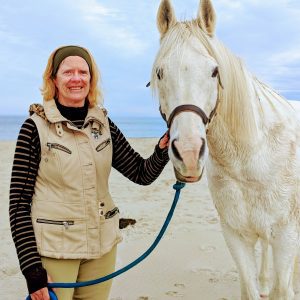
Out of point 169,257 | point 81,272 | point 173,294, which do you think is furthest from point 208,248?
point 81,272

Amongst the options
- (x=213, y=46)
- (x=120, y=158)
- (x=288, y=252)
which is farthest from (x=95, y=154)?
(x=288, y=252)

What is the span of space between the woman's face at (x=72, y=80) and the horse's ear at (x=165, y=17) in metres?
0.45

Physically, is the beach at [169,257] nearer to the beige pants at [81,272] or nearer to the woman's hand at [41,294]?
the beige pants at [81,272]

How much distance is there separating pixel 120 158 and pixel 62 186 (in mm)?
410

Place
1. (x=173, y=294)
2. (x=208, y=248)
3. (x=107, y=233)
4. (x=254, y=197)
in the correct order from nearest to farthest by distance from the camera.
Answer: (x=107, y=233) < (x=254, y=197) < (x=173, y=294) < (x=208, y=248)

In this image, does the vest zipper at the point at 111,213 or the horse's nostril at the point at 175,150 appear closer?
Result: the horse's nostril at the point at 175,150

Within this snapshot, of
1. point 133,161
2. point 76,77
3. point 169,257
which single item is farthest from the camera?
point 169,257

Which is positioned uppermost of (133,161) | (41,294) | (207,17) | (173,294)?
(207,17)

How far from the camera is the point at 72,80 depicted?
1821mm

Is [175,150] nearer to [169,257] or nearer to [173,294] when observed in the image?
[173,294]

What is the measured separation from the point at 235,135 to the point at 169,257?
2311 mm

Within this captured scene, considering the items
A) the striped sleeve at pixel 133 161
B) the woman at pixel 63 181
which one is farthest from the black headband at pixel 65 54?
A: the striped sleeve at pixel 133 161

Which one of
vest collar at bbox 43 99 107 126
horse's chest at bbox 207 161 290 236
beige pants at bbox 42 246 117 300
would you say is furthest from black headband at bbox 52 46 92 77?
horse's chest at bbox 207 161 290 236

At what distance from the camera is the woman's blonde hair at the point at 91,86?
6.07ft
